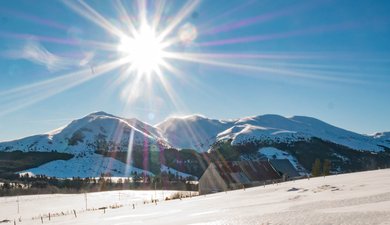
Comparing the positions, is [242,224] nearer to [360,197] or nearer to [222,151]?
[360,197]

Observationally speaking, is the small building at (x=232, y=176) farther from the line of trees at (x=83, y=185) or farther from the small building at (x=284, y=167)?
the line of trees at (x=83, y=185)

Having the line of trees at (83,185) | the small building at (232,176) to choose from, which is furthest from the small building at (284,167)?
the line of trees at (83,185)

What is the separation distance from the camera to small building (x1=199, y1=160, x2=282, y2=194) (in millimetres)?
61688

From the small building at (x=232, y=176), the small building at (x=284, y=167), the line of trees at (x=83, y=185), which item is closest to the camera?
the small building at (x=232, y=176)

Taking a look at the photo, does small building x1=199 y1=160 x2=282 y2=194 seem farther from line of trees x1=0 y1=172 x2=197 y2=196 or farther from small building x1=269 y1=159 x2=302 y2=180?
line of trees x1=0 y1=172 x2=197 y2=196

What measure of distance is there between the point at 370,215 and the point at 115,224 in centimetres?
748

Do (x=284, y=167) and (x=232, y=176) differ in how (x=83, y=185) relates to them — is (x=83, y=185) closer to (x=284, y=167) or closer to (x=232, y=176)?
(x=284, y=167)

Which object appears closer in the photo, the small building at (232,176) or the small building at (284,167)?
the small building at (232,176)

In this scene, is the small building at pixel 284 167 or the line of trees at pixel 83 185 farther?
the line of trees at pixel 83 185

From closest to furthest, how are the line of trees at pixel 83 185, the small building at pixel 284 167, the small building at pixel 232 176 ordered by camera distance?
the small building at pixel 232 176, the small building at pixel 284 167, the line of trees at pixel 83 185

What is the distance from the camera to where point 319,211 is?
800 centimetres

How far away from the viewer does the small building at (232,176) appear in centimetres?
6169

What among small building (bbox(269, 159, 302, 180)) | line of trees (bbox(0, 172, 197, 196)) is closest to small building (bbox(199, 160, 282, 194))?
small building (bbox(269, 159, 302, 180))

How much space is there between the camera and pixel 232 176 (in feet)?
210
